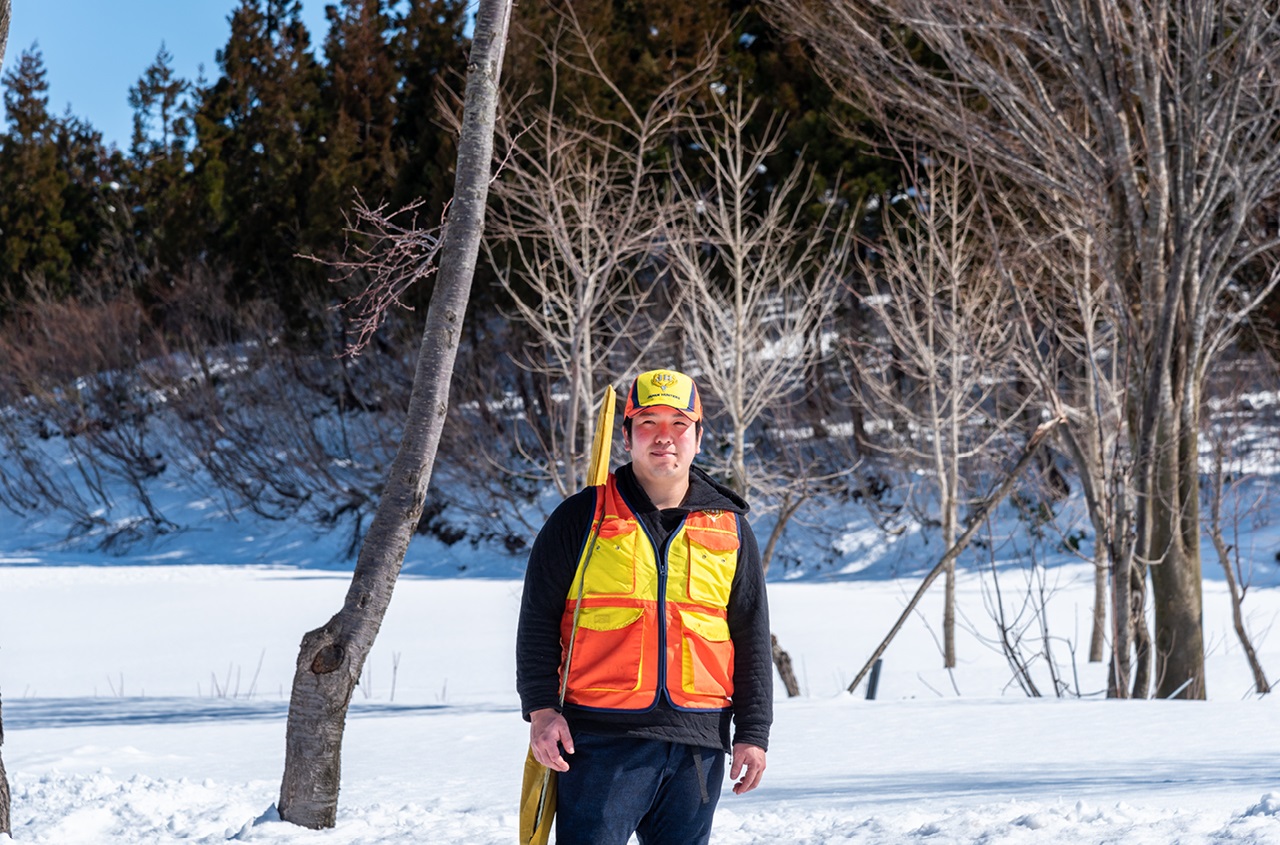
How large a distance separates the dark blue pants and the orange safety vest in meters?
0.10

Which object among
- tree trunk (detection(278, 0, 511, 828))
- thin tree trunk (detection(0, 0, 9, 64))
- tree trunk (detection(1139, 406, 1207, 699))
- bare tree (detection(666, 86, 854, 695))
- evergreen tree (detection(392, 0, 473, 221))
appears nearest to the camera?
thin tree trunk (detection(0, 0, 9, 64))

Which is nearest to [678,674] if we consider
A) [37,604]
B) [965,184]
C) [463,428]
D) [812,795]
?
[812,795]

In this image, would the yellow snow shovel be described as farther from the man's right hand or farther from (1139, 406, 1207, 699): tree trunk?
(1139, 406, 1207, 699): tree trunk

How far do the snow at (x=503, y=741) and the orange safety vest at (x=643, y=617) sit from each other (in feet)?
5.43

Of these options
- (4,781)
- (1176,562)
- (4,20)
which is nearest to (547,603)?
(4,781)

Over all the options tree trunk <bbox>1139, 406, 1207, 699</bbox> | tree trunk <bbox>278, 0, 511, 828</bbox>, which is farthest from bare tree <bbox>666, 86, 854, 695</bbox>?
tree trunk <bbox>278, 0, 511, 828</bbox>

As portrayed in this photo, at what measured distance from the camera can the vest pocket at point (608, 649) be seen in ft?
7.78

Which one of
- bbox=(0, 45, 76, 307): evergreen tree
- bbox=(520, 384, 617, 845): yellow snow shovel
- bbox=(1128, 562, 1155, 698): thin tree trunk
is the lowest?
Result: bbox=(1128, 562, 1155, 698): thin tree trunk

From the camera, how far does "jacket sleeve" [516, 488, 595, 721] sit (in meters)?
2.39

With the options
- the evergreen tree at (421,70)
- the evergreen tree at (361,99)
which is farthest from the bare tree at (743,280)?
the evergreen tree at (361,99)

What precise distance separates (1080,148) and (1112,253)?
69 cm

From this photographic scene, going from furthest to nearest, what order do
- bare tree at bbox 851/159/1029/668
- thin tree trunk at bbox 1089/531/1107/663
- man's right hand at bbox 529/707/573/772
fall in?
bare tree at bbox 851/159/1029/668 → thin tree trunk at bbox 1089/531/1107/663 → man's right hand at bbox 529/707/573/772

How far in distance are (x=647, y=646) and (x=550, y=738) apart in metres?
0.25

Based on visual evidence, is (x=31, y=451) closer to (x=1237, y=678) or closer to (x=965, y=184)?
(x=965, y=184)
